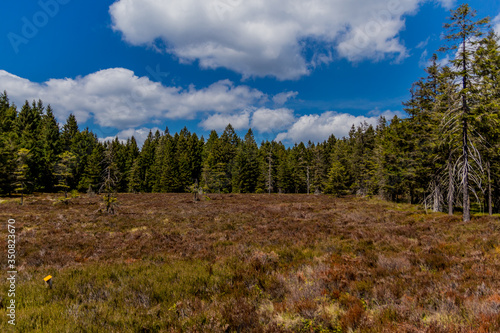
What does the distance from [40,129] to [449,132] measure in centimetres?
7303

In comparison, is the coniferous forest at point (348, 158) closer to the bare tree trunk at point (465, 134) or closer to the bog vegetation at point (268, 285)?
the bare tree trunk at point (465, 134)

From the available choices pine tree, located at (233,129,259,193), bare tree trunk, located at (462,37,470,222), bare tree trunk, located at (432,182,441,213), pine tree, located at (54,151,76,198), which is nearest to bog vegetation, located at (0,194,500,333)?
bare tree trunk, located at (462,37,470,222)

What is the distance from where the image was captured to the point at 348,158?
5366 cm

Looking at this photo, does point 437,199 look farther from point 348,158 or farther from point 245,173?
point 245,173

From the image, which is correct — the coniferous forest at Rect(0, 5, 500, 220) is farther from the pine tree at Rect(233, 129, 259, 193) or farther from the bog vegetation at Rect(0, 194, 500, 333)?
the bog vegetation at Rect(0, 194, 500, 333)

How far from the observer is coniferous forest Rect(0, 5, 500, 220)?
14.2 meters

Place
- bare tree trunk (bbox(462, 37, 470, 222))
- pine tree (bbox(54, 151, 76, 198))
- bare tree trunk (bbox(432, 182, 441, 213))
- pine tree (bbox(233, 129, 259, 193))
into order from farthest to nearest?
pine tree (bbox(233, 129, 259, 193)), pine tree (bbox(54, 151, 76, 198)), bare tree trunk (bbox(432, 182, 441, 213)), bare tree trunk (bbox(462, 37, 470, 222))

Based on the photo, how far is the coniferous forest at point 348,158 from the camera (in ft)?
46.6

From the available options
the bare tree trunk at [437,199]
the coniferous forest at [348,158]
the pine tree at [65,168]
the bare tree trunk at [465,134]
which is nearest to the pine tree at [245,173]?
the coniferous forest at [348,158]

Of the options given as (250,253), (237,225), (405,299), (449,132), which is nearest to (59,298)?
(250,253)

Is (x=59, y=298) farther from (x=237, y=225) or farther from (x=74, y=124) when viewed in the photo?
(x=74, y=124)

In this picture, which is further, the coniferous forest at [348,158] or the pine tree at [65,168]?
the pine tree at [65,168]

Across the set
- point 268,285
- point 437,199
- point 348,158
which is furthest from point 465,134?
point 348,158

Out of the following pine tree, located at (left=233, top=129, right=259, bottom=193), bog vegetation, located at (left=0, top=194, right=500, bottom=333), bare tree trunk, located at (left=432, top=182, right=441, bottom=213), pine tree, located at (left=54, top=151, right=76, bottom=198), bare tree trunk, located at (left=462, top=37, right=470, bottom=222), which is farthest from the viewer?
pine tree, located at (left=233, top=129, right=259, bottom=193)
